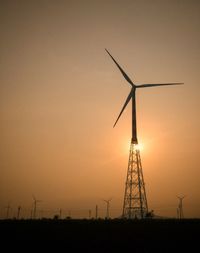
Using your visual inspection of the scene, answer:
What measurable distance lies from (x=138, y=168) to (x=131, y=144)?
5558mm

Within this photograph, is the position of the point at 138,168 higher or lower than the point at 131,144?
lower
